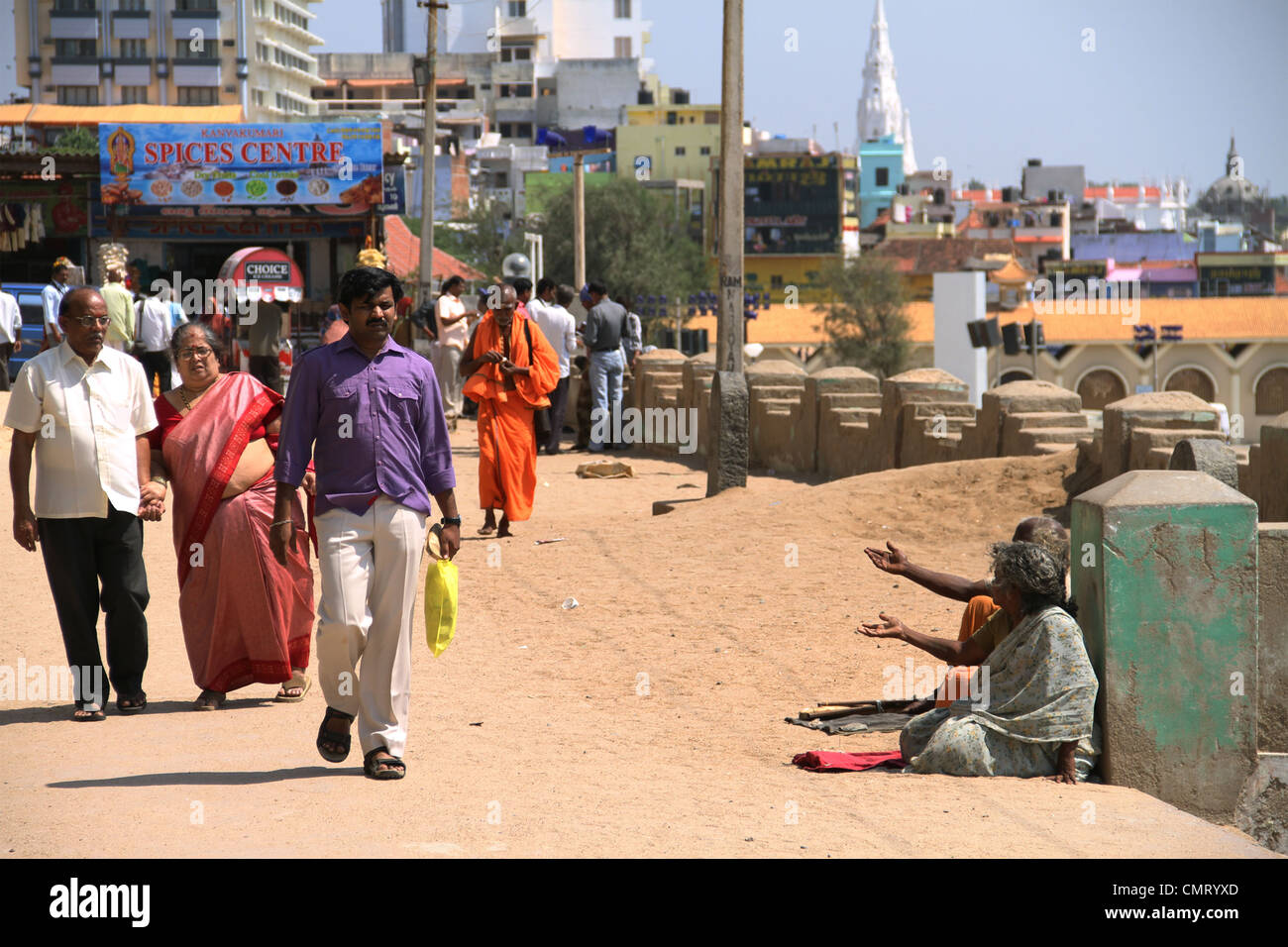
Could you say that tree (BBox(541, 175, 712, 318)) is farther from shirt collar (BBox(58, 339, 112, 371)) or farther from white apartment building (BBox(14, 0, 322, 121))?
shirt collar (BBox(58, 339, 112, 371))

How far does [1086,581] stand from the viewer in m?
5.08

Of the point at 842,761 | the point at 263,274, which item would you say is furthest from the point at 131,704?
the point at 263,274

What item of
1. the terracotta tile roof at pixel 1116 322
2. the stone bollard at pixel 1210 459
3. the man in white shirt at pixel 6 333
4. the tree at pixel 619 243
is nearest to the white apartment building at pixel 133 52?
the tree at pixel 619 243

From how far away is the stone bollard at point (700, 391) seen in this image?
1595 centimetres

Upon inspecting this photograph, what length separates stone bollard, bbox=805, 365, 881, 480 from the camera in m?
13.7

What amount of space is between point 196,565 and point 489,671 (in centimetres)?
157

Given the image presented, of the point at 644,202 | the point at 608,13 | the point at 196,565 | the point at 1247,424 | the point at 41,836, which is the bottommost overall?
the point at 1247,424

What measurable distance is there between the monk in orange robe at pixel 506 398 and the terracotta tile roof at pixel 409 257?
30521mm

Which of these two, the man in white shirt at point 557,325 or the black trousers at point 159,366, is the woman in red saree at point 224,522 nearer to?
the man in white shirt at point 557,325

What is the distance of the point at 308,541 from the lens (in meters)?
6.36

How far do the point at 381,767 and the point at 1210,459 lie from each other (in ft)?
14.4

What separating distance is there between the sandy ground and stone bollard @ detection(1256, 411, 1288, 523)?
1.61 metres
